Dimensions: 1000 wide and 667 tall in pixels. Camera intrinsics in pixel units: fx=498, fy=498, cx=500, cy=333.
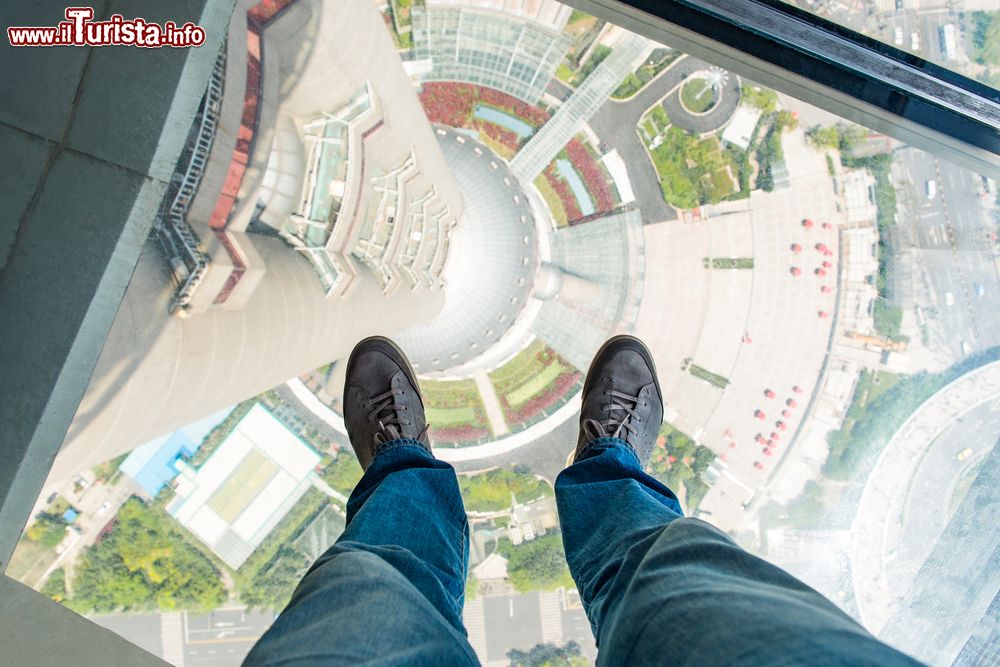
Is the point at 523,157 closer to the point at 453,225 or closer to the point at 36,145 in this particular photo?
the point at 453,225

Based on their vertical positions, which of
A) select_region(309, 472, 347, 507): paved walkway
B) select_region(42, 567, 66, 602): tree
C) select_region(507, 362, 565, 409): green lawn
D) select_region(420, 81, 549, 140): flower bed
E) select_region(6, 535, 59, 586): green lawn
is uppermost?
select_region(420, 81, 549, 140): flower bed

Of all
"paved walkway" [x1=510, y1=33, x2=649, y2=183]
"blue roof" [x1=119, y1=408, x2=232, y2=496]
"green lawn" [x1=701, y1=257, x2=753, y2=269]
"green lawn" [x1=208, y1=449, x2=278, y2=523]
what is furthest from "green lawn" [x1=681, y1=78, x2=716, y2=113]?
"green lawn" [x1=208, y1=449, x2=278, y2=523]

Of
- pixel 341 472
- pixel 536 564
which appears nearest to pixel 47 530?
pixel 341 472

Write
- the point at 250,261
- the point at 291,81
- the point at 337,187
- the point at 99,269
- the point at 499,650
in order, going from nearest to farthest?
the point at 99,269 < the point at 250,261 < the point at 291,81 < the point at 337,187 < the point at 499,650

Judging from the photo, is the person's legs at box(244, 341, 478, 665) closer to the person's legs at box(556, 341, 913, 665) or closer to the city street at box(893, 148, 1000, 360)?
the person's legs at box(556, 341, 913, 665)

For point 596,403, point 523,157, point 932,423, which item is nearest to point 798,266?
point 932,423

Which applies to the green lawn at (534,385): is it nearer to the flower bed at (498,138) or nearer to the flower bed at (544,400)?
the flower bed at (544,400)
